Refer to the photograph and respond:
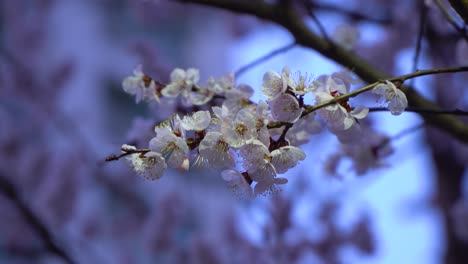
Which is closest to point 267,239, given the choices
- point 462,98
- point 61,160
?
point 462,98

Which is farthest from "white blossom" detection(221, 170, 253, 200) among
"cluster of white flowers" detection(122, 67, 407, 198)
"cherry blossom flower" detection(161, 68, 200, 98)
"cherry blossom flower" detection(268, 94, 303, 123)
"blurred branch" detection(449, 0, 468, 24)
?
"blurred branch" detection(449, 0, 468, 24)

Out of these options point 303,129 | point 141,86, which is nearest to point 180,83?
point 141,86

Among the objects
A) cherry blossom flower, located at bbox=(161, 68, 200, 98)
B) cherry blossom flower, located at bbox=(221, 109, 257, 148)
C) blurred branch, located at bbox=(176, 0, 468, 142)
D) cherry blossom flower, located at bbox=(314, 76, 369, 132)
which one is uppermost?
blurred branch, located at bbox=(176, 0, 468, 142)

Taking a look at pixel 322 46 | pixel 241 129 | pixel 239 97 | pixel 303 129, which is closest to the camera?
pixel 241 129

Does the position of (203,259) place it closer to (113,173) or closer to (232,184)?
(113,173)

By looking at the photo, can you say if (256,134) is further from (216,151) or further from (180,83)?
(180,83)

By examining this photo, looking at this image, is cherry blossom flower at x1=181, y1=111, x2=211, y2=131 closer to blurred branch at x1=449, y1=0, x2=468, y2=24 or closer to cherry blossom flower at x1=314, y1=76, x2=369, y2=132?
cherry blossom flower at x1=314, y1=76, x2=369, y2=132
